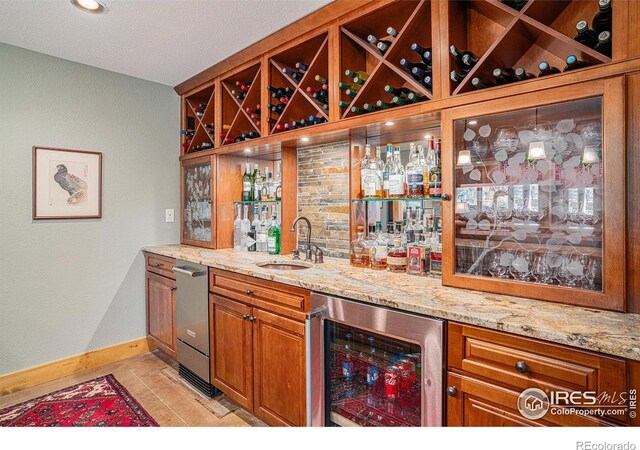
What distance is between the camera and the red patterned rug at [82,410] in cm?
218

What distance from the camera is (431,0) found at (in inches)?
→ 67.0

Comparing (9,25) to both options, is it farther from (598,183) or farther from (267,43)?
(598,183)

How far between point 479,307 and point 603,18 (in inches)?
45.5

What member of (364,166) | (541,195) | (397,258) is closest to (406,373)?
(397,258)

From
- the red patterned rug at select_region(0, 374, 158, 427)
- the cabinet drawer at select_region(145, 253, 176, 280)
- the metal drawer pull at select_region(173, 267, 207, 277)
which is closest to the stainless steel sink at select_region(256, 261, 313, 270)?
the metal drawer pull at select_region(173, 267, 207, 277)

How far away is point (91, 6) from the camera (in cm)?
205

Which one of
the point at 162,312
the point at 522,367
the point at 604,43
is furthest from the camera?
the point at 162,312

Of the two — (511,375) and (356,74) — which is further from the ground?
(356,74)

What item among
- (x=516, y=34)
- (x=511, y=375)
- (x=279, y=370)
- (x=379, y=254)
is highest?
(x=516, y=34)

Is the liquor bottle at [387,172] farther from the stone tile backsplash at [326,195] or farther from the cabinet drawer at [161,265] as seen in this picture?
the cabinet drawer at [161,265]

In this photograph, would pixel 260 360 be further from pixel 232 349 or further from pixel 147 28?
pixel 147 28

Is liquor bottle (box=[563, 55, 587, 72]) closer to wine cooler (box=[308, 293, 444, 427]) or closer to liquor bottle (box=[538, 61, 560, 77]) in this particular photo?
liquor bottle (box=[538, 61, 560, 77])

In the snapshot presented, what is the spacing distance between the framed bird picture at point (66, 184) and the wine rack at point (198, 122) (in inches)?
31.6
